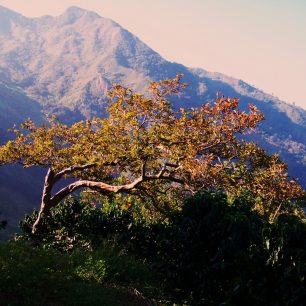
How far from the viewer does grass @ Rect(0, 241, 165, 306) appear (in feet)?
33.2

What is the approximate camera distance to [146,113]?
1828 centimetres

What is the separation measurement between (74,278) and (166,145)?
6.94 meters

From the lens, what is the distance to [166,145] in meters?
17.0

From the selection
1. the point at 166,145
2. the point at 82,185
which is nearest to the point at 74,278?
the point at 166,145

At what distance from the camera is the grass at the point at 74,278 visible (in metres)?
10.1

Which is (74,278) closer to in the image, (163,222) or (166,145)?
(163,222)

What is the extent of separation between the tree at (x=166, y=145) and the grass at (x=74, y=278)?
4.43 metres

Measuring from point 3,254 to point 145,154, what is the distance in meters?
6.57

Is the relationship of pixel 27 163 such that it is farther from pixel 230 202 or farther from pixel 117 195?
pixel 230 202

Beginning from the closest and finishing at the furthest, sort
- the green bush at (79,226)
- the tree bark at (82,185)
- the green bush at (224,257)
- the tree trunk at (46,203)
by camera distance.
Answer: the green bush at (224,257) < the green bush at (79,226) < the tree bark at (82,185) < the tree trunk at (46,203)

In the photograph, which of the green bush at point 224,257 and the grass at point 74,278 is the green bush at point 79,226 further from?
the grass at point 74,278

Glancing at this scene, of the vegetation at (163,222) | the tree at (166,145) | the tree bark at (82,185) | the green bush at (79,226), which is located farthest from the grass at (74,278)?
the tree bark at (82,185)

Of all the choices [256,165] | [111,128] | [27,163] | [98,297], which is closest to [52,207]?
[27,163]

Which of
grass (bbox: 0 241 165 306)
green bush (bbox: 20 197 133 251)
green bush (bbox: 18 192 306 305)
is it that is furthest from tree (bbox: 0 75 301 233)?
grass (bbox: 0 241 165 306)
